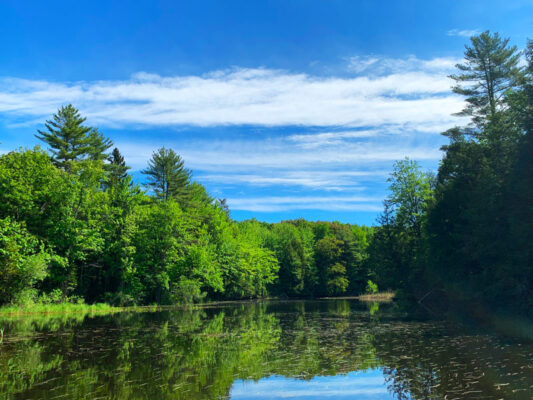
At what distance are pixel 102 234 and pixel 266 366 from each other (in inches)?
1547

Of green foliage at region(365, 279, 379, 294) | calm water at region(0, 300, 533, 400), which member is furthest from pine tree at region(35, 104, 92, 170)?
green foliage at region(365, 279, 379, 294)

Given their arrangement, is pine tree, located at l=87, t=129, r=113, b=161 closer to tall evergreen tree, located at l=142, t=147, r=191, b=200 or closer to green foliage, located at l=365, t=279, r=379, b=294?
tall evergreen tree, located at l=142, t=147, r=191, b=200

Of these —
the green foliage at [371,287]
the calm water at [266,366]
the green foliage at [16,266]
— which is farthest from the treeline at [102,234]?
the green foliage at [371,287]

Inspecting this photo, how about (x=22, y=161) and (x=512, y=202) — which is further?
(x=22, y=161)

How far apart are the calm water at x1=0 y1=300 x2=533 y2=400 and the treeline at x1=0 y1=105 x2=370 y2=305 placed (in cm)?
1968

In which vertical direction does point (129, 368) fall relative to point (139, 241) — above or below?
below

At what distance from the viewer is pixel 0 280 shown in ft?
102

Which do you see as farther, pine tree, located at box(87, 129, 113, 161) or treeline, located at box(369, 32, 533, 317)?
pine tree, located at box(87, 129, 113, 161)

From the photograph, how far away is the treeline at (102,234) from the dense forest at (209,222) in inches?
6.4

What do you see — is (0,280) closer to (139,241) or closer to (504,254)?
(139,241)

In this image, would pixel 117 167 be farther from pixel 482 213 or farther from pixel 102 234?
pixel 482 213

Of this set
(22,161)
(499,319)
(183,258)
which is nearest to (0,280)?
(22,161)

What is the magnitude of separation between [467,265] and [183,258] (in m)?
34.7

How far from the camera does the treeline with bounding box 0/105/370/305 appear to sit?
122 feet
